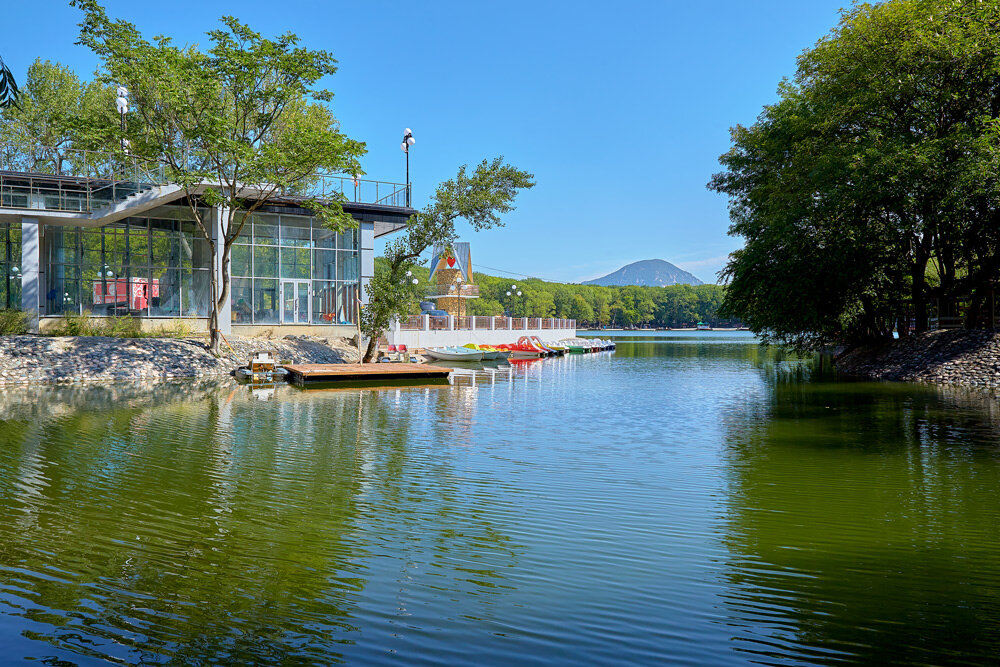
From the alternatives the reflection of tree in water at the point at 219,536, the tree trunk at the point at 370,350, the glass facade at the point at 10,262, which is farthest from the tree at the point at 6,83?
the glass facade at the point at 10,262

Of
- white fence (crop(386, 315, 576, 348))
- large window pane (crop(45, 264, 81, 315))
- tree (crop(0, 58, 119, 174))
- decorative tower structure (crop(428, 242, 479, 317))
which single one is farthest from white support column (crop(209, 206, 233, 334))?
decorative tower structure (crop(428, 242, 479, 317))

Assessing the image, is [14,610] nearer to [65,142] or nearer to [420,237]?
[420,237]

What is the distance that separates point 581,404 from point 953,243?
15250 millimetres

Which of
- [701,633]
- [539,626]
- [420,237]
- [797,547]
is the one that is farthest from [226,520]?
[420,237]

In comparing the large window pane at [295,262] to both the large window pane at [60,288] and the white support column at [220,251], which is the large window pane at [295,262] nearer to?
the white support column at [220,251]

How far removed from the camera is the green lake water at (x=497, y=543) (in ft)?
14.9

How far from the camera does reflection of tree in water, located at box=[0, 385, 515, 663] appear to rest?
4.68 m

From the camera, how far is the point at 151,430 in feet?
44.1

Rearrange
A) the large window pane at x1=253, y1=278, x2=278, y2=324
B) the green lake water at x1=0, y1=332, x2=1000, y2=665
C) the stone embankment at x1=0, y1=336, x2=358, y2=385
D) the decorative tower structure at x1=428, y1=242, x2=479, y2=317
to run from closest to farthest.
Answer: the green lake water at x1=0, y1=332, x2=1000, y2=665 < the stone embankment at x1=0, y1=336, x2=358, y2=385 < the large window pane at x1=253, y1=278, x2=278, y2=324 < the decorative tower structure at x1=428, y1=242, x2=479, y2=317

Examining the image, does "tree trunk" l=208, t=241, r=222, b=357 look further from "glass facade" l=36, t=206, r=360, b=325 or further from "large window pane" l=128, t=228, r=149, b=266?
"large window pane" l=128, t=228, r=149, b=266

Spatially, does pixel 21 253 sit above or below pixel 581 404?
above

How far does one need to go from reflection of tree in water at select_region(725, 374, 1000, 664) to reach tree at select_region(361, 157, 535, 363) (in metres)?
18.9

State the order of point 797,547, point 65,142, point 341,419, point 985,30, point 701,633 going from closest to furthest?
point 701,633 < point 797,547 < point 341,419 < point 985,30 < point 65,142

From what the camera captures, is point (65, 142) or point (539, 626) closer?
point (539, 626)
